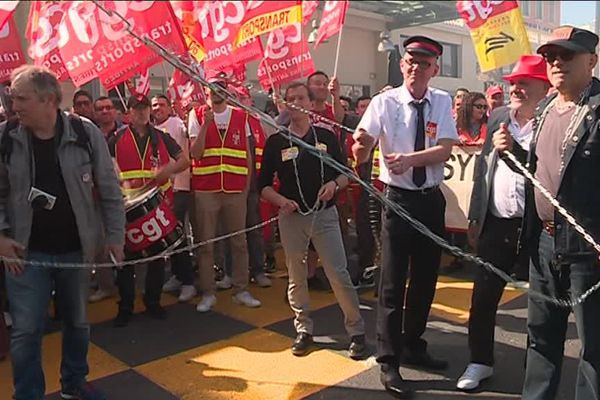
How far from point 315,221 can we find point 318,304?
1483 mm

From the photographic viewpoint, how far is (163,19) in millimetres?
5836

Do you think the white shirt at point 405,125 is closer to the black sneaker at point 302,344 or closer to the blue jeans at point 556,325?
the blue jeans at point 556,325

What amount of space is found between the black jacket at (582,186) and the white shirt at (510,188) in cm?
72

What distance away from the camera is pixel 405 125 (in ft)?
12.4

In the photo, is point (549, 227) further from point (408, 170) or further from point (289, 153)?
point (289, 153)

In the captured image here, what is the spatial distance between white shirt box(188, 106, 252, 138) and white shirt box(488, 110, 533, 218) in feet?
→ 8.56

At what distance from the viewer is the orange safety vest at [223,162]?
217 inches

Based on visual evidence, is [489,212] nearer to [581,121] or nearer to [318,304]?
[581,121]

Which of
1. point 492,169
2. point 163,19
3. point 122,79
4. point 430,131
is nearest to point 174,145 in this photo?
point 122,79

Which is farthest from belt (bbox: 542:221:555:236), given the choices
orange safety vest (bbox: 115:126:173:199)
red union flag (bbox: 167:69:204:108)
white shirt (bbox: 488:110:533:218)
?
red union flag (bbox: 167:69:204:108)

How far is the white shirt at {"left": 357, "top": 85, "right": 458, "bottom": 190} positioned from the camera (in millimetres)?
3783

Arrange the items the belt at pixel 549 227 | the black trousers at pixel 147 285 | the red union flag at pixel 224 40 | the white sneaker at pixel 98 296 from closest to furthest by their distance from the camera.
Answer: the belt at pixel 549 227
the black trousers at pixel 147 285
the white sneaker at pixel 98 296
the red union flag at pixel 224 40

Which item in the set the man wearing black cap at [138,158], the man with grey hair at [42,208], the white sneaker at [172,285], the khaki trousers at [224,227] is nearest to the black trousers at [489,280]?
the man with grey hair at [42,208]

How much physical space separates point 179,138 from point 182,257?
1237 millimetres
